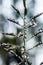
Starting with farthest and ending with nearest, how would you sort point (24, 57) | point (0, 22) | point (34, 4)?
point (0, 22)
point (34, 4)
point (24, 57)

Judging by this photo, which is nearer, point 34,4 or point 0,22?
point 34,4

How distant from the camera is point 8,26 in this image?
3247 cm

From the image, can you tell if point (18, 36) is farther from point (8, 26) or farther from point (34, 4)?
point (8, 26)

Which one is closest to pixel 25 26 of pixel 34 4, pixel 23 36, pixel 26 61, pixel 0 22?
pixel 23 36

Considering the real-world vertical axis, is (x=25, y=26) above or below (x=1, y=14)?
above

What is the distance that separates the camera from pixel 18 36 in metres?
2.84

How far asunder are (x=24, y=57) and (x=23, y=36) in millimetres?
191

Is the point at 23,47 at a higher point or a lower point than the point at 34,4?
higher

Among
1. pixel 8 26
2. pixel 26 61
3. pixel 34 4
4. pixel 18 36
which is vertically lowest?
pixel 8 26

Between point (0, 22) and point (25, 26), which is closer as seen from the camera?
point (25, 26)

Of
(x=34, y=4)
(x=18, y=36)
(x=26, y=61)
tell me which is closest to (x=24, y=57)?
(x=26, y=61)

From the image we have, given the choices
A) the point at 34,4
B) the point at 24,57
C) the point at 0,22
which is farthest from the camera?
the point at 0,22

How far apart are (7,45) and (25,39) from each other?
0.16 metres

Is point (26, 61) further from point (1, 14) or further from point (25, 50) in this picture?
point (1, 14)
